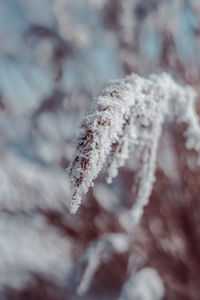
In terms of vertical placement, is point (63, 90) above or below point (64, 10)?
below

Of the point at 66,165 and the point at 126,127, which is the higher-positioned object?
the point at 66,165

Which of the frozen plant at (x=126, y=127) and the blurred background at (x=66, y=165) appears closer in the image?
the frozen plant at (x=126, y=127)

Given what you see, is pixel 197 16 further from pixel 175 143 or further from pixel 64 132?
pixel 64 132

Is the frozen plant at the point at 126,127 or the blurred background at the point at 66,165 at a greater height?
the blurred background at the point at 66,165

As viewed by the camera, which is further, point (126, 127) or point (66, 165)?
point (66, 165)

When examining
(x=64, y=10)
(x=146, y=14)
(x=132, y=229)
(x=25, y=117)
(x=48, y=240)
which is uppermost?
(x=146, y=14)

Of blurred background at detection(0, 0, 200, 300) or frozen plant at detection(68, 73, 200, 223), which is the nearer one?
frozen plant at detection(68, 73, 200, 223)

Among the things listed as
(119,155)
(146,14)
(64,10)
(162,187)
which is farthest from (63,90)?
(119,155)

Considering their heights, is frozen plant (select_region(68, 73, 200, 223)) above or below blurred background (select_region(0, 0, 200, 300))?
below
